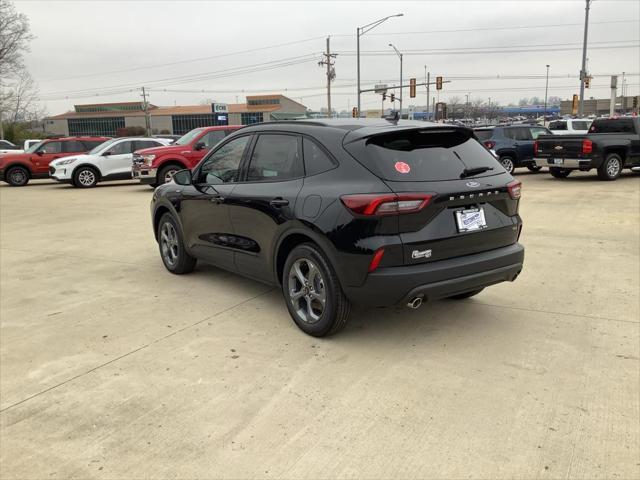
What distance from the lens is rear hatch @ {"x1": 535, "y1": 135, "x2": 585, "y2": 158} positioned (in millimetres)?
14891

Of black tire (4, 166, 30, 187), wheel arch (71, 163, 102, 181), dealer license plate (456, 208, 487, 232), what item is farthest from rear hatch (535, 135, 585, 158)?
black tire (4, 166, 30, 187)

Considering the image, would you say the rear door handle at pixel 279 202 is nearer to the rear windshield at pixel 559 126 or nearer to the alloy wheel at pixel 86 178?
the alloy wheel at pixel 86 178

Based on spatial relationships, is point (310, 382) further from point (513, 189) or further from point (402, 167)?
point (513, 189)

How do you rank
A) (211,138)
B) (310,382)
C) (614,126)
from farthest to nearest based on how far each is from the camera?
(211,138) → (614,126) → (310,382)

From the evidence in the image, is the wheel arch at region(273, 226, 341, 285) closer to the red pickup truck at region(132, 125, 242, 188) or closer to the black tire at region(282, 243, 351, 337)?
the black tire at region(282, 243, 351, 337)

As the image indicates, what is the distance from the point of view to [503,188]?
4.20 m

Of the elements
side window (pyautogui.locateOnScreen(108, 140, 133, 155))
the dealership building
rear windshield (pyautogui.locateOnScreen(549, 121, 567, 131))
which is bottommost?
side window (pyautogui.locateOnScreen(108, 140, 133, 155))

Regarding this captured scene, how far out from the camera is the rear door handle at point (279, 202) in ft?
14.1

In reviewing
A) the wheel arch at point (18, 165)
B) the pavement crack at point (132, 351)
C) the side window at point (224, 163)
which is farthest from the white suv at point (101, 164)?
the pavement crack at point (132, 351)

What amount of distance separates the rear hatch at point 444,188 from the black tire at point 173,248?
280 centimetres

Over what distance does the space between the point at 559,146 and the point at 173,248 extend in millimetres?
12543

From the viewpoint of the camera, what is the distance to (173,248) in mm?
6316

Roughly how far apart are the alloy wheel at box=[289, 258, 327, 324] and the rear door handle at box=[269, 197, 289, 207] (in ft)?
1.51

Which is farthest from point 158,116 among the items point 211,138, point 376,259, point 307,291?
point 376,259
